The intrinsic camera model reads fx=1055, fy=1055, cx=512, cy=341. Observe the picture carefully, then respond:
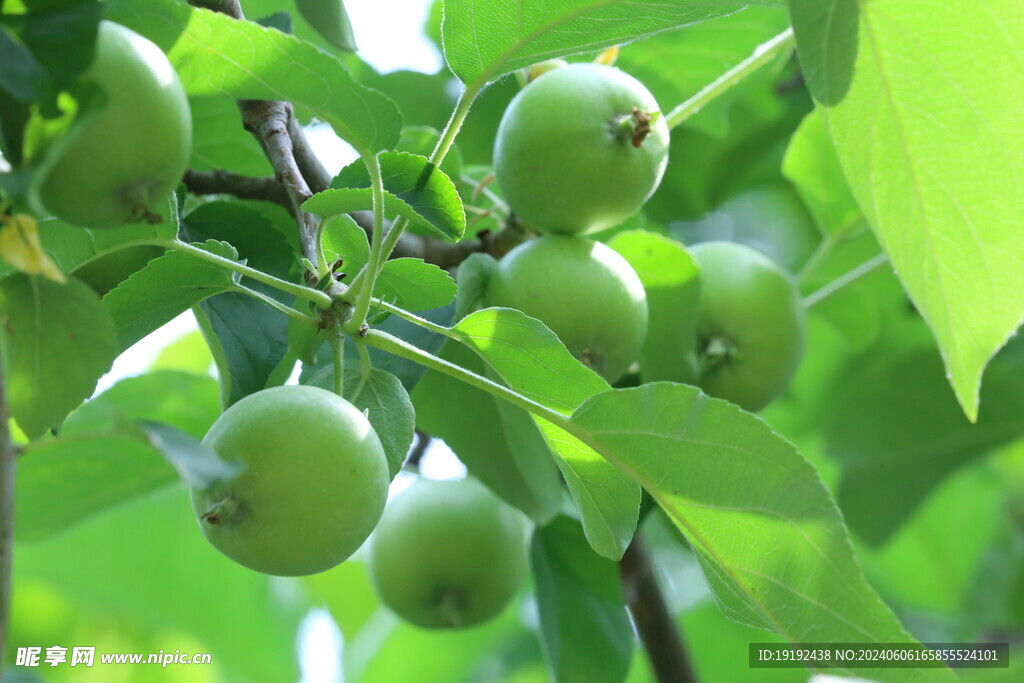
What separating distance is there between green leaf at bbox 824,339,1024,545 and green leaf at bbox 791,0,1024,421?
839 millimetres

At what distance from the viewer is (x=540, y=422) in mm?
767

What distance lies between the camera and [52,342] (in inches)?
24.0

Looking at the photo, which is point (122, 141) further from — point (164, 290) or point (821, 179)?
point (821, 179)

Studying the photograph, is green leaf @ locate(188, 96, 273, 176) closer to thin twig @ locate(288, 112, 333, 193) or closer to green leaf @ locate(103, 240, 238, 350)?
thin twig @ locate(288, 112, 333, 193)

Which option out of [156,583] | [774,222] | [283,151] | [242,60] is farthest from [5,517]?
[774,222]

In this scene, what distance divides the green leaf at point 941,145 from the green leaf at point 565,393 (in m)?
0.24

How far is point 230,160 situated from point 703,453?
1.82 ft

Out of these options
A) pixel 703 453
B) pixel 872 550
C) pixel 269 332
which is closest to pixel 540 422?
pixel 703 453

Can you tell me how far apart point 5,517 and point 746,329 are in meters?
0.83

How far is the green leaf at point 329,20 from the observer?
827 mm

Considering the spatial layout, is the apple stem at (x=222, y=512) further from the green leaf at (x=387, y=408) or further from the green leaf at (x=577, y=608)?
the green leaf at (x=577, y=608)

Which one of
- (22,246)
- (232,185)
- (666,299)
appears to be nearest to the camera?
(22,246)

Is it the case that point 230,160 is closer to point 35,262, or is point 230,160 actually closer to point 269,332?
point 269,332

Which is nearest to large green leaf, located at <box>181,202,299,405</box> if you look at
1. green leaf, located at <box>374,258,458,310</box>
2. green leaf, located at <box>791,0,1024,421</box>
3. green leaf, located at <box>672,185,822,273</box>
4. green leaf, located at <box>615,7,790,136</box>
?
green leaf, located at <box>374,258,458,310</box>
